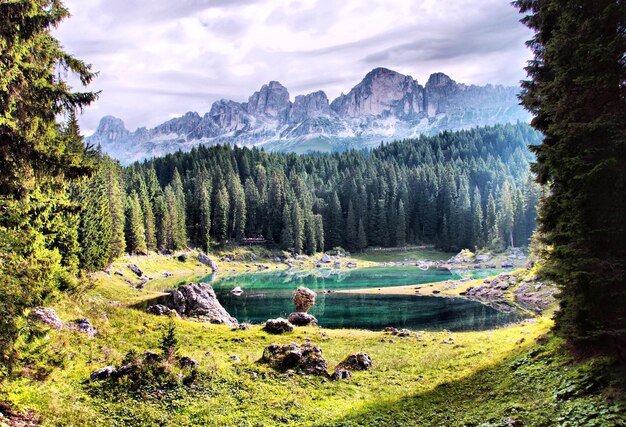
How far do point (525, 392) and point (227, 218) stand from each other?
121101mm

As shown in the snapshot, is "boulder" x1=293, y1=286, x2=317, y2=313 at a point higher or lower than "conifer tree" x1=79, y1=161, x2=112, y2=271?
lower

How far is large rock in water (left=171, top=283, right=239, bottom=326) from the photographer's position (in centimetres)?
4356

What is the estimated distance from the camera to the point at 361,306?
58.0 m


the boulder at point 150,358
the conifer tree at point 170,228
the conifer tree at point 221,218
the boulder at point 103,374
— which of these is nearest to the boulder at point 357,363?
the boulder at point 150,358

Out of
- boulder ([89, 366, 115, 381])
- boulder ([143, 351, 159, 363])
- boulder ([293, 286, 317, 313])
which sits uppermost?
boulder ([143, 351, 159, 363])

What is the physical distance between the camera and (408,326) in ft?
144

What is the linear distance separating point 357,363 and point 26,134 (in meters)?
18.4

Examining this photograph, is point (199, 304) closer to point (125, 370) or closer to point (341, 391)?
point (125, 370)

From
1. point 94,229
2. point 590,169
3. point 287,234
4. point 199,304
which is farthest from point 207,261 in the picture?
point 590,169

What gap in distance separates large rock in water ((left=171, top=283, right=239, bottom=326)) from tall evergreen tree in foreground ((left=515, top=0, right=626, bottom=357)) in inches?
1350

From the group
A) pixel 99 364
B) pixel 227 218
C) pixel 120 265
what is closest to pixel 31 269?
pixel 99 364

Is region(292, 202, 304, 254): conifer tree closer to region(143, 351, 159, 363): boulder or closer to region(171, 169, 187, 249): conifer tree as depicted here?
region(171, 169, 187, 249): conifer tree

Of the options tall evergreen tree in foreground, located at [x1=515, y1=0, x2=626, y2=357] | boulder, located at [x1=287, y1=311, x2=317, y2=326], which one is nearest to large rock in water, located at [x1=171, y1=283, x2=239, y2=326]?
boulder, located at [x1=287, y1=311, x2=317, y2=326]

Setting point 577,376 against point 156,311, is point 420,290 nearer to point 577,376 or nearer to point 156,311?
point 156,311
